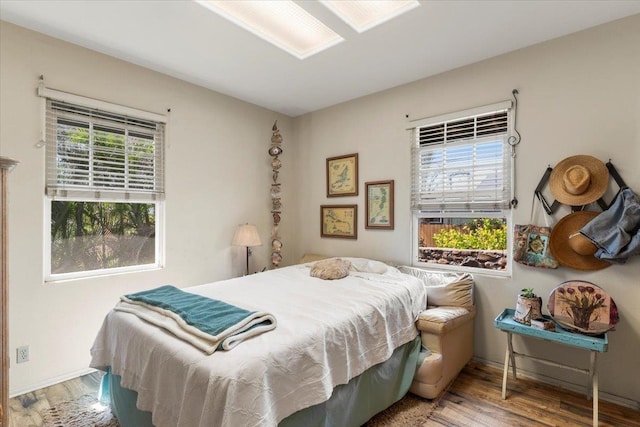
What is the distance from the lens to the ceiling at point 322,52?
6.66 feet

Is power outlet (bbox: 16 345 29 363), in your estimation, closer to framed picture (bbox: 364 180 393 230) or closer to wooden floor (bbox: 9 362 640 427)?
wooden floor (bbox: 9 362 640 427)

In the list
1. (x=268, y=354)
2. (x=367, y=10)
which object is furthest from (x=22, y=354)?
(x=367, y=10)

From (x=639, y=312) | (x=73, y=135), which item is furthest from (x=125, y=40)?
(x=639, y=312)

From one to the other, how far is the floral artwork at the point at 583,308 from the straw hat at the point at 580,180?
1.97ft

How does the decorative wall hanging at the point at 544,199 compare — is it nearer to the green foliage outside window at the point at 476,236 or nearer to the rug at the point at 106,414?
the green foliage outside window at the point at 476,236

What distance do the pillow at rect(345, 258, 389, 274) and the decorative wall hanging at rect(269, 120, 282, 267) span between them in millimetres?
1101

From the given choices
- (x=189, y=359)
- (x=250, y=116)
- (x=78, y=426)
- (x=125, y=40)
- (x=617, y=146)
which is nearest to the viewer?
(x=189, y=359)

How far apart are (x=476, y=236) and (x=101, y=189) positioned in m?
3.34

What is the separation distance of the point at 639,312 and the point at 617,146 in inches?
45.1

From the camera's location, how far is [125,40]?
7.88 ft

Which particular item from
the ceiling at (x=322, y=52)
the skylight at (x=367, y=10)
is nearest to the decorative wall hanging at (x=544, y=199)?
the ceiling at (x=322, y=52)

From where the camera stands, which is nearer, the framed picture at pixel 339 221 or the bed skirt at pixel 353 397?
Result: the bed skirt at pixel 353 397

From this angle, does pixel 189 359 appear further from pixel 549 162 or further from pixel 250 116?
pixel 250 116

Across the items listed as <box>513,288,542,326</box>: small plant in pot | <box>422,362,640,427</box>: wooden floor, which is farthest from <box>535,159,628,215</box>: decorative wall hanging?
<box>422,362,640,427</box>: wooden floor
